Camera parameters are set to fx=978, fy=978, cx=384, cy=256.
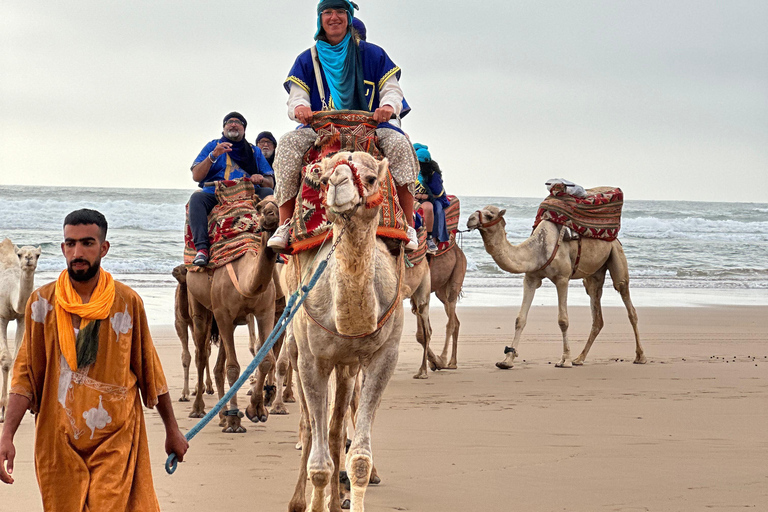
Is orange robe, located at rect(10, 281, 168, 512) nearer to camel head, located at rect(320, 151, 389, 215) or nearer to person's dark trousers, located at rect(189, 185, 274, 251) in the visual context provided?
camel head, located at rect(320, 151, 389, 215)

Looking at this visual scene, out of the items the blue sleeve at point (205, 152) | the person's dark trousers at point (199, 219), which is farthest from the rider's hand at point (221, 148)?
the person's dark trousers at point (199, 219)

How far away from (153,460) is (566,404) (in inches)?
171

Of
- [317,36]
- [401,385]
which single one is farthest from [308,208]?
[401,385]

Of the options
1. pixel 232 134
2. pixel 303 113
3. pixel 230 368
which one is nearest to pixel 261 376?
pixel 230 368

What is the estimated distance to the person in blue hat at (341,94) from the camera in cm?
654

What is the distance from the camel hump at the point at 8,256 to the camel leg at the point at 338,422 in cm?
451

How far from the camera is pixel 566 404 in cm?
978

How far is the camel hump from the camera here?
30.8ft

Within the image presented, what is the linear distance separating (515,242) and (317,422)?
33127 millimetres

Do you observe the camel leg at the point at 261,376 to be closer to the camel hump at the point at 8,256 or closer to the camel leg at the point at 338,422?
the camel leg at the point at 338,422

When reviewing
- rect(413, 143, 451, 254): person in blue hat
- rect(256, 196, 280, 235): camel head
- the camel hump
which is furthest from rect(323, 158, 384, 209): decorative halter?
rect(413, 143, 451, 254): person in blue hat

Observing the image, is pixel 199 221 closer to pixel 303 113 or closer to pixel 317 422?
pixel 303 113

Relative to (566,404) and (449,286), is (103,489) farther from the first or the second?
(449,286)

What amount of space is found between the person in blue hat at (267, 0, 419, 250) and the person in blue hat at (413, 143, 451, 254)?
5.62 metres
